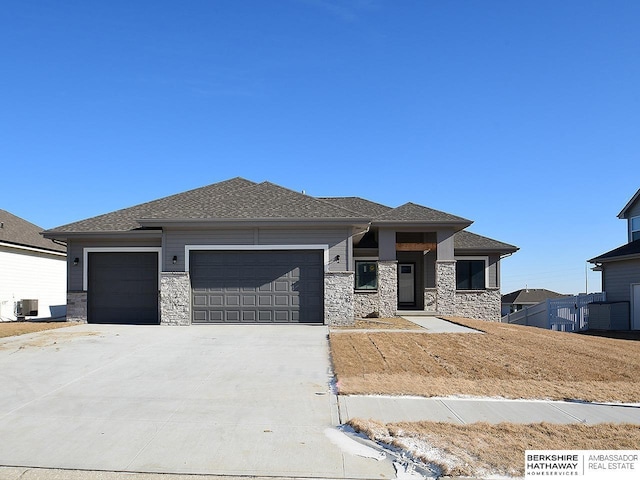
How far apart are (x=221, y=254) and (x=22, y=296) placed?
1288 cm

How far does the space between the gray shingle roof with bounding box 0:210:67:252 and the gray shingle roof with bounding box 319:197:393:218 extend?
14.9m

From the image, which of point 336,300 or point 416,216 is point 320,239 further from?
point 416,216

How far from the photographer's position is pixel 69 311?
18.4 m

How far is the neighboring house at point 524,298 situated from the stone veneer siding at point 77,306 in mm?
40343

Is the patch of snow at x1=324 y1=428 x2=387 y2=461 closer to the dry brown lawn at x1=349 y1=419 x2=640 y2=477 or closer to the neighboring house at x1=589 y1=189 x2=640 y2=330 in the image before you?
the dry brown lawn at x1=349 y1=419 x2=640 y2=477

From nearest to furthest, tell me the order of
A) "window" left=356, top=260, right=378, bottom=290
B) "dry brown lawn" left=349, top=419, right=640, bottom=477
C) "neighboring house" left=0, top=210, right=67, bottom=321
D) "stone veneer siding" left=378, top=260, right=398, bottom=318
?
"dry brown lawn" left=349, top=419, right=640, bottom=477 → "stone veneer siding" left=378, top=260, right=398, bottom=318 → "window" left=356, top=260, right=378, bottom=290 → "neighboring house" left=0, top=210, right=67, bottom=321

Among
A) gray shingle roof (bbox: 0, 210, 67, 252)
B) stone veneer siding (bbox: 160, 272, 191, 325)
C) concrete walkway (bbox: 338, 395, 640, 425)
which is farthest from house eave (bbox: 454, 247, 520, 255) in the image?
gray shingle roof (bbox: 0, 210, 67, 252)

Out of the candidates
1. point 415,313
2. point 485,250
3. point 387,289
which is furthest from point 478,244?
point 387,289

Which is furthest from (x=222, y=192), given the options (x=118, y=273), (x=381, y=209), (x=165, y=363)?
(x=165, y=363)

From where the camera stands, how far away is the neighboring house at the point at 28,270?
907 inches

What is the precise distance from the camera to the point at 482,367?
9766 mm

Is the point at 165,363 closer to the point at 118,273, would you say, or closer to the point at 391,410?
the point at 391,410

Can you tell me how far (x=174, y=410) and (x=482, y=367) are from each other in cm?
591

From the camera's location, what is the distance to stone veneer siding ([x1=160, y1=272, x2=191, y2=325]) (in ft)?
56.7
